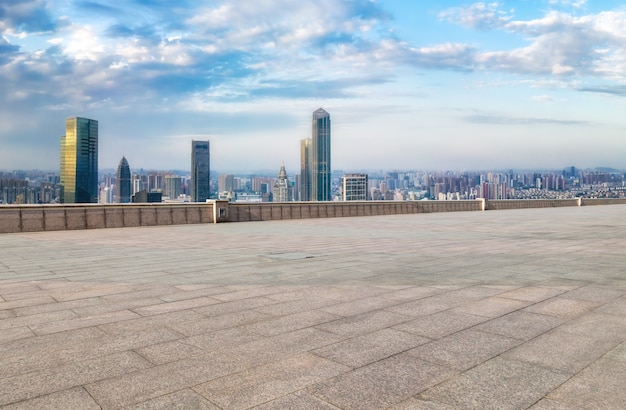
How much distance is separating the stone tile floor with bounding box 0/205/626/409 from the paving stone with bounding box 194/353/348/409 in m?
0.02

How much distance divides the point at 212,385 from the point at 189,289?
159 inches

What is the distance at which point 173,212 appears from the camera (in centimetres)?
2273

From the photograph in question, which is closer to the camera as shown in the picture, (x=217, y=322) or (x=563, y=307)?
(x=217, y=322)

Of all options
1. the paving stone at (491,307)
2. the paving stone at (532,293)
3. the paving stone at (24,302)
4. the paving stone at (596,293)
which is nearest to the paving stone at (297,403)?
the paving stone at (491,307)

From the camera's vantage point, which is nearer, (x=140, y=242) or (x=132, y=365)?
(x=132, y=365)

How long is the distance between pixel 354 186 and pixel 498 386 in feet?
348

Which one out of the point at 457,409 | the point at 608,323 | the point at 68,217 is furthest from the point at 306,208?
the point at 457,409

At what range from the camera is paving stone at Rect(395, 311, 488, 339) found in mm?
5312

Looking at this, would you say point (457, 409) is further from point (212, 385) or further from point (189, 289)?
point (189, 289)

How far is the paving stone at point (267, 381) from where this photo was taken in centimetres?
361

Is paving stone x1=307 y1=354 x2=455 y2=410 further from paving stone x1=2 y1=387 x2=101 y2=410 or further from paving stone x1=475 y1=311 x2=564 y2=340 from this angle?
paving stone x1=2 y1=387 x2=101 y2=410

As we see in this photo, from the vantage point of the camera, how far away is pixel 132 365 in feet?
14.2

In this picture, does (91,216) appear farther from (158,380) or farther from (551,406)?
(551,406)

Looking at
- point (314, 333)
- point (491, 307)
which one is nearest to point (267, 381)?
point (314, 333)
